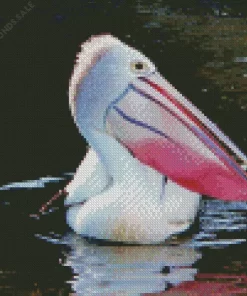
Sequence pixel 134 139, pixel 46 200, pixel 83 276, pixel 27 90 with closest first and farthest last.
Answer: pixel 83 276, pixel 134 139, pixel 46 200, pixel 27 90

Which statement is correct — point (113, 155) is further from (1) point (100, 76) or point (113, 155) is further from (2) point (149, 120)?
(1) point (100, 76)

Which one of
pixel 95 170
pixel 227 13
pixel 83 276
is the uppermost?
pixel 227 13

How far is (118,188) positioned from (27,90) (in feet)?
22.9

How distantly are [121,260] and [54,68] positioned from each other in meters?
8.48

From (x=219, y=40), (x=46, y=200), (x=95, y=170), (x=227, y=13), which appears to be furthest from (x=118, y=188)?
(x=227, y=13)

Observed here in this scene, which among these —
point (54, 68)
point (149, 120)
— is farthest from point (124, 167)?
point (54, 68)

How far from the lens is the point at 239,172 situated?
6.71 meters

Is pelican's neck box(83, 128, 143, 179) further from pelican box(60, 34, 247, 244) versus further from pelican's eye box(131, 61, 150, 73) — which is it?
pelican's eye box(131, 61, 150, 73)

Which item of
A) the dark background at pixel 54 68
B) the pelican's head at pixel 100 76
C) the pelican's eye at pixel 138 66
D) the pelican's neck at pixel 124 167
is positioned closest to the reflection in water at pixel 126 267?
the pelican's neck at pixel 124 167

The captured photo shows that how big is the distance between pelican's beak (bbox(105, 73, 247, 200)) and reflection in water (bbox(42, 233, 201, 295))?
328 millimetres

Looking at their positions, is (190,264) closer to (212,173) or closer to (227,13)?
(212,173)

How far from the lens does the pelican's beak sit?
6.70m

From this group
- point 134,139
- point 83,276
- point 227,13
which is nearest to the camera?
point 83,276

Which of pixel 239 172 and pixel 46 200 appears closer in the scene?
pixel 239 172
